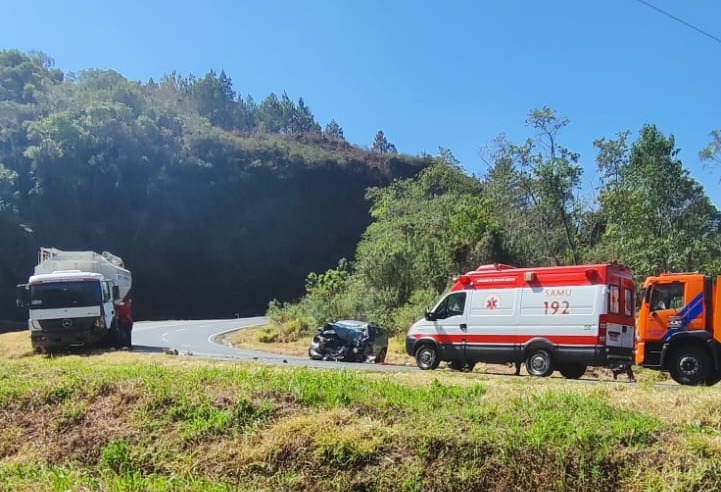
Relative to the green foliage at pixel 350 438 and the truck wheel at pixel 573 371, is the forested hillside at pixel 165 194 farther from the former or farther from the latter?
the green foliage at pixel 350 438

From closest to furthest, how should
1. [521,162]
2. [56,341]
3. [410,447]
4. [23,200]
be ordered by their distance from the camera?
1. [410,447]
2. [56,341]
3. [521,162]
4. [23,200]

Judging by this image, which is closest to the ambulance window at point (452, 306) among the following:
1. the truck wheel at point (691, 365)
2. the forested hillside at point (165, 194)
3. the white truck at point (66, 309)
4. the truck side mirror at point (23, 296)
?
the truck wheel at point (691, 365)

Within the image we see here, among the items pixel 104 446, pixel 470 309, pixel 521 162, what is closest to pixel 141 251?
pixel 521 162

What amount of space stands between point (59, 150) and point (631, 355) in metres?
66.8

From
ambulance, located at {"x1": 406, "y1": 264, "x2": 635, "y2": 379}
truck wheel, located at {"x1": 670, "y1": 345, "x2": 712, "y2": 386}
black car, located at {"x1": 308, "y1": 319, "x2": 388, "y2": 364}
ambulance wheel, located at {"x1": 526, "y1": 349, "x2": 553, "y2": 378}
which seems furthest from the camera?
black car, located at {"x1": 308, "y1": 319, "x2": 388, "y2": 364}

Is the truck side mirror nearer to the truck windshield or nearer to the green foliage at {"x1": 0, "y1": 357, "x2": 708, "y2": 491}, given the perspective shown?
the truck windshield

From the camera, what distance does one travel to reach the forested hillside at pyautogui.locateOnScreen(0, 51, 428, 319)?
69.4 metres

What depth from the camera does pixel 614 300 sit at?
49.8 ft

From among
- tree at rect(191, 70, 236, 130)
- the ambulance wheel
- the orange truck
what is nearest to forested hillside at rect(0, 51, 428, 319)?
tree at rect(191, 70, 236, 130)

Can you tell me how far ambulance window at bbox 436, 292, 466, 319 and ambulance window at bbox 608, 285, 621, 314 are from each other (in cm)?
368

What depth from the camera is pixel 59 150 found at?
227 ft

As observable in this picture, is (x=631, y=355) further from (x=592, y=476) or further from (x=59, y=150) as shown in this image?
(x=59, y=150)

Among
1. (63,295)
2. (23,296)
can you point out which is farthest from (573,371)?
(23,296)

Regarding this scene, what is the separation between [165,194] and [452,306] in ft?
217
